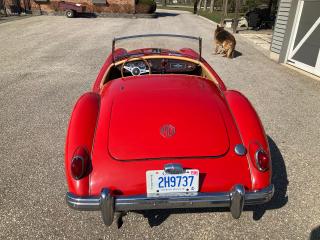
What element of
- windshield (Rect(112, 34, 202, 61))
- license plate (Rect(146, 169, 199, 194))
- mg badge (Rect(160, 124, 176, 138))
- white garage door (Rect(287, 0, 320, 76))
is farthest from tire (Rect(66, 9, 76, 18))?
license plate (Rect(146, 169, 199, 194))

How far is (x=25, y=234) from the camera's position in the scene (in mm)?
2732

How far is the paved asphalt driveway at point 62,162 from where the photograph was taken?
111 inches

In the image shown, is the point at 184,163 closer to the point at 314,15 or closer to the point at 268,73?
the point at 268,73

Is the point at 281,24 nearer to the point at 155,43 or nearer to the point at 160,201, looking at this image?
the point at 155,43

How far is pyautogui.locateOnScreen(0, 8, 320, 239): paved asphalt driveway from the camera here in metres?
2.82

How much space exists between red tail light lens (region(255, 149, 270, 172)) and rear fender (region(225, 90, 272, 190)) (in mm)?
33

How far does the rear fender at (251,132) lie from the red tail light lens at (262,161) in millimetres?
33

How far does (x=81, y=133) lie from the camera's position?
2.76m

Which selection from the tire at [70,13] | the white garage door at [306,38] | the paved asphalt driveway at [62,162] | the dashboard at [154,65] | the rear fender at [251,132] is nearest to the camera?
the rear fender at [251,132]

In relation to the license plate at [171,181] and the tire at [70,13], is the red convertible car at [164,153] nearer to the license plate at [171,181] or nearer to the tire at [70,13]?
the license plate at [171,181]

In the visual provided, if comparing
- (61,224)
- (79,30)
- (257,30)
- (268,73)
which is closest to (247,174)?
(61,224)

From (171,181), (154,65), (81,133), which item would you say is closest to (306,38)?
(154,65)

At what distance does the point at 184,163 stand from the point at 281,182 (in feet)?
5.64

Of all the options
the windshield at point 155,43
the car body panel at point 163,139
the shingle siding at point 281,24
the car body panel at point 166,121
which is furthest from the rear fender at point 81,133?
the shingle siding at point 281,24
